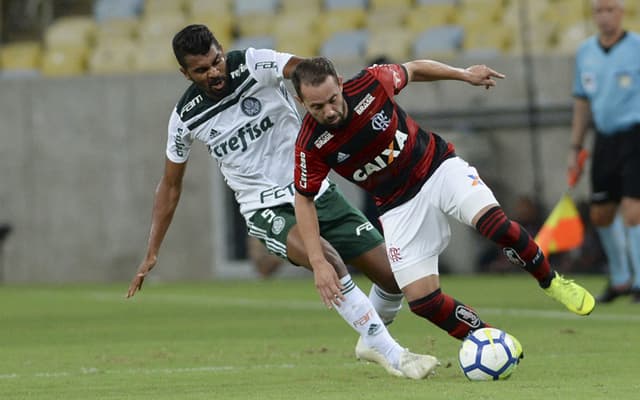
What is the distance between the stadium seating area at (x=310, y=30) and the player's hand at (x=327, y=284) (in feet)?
42.9

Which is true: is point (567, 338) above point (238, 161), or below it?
below

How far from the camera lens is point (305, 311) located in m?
12.1

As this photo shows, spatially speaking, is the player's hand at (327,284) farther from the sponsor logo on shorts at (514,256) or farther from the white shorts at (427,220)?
the sponsor logo on shorts at (514,256)

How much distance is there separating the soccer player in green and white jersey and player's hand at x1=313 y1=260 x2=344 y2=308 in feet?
3.16

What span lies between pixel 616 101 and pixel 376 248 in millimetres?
4255

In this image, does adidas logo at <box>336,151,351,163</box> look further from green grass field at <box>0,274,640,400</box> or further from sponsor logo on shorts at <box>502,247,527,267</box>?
green grass field at <box>0,274,640,400</box>

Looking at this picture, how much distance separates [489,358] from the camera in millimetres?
6168

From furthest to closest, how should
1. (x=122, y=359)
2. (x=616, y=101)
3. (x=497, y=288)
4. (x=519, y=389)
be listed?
(x=497, y=288), (x=616, y=101), (x=122, y=359), (x=519, y=389)

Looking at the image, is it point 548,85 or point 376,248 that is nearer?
point 376,248

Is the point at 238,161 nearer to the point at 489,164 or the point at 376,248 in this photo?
the point at 376,248

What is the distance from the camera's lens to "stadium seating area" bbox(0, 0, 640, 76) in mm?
19297

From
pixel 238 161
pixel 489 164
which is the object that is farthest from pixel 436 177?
pixel 489 164

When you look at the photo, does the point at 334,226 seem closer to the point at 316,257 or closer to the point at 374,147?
the point at 374,147

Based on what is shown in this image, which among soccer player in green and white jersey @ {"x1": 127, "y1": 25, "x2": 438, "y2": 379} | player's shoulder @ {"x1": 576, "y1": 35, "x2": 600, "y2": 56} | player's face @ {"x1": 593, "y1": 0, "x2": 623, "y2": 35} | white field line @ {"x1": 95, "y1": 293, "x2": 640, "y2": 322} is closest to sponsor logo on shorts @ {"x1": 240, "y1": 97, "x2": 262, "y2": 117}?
soccer player in green and white jersey @ {"x1": 127, "y1": 25, "x2": 438, "y2": 379}
